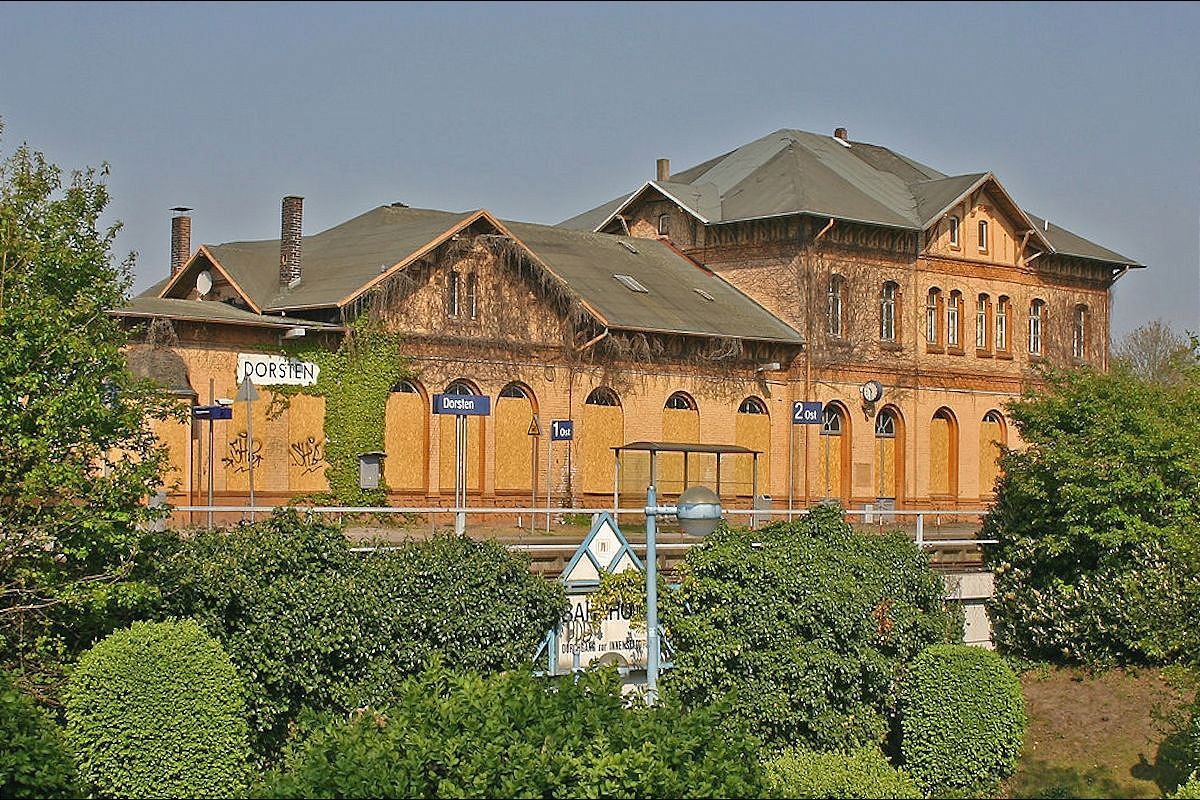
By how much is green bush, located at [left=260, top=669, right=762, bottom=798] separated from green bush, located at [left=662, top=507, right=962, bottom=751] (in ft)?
17.5

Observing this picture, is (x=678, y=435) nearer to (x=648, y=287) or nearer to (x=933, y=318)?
(x=648, y=287)

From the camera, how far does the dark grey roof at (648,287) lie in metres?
40.0

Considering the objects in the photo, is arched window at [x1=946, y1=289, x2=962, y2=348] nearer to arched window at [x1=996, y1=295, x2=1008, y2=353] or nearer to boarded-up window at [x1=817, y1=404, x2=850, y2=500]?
arched window at [x1=996, y1=295, x2=1008, y2=353]

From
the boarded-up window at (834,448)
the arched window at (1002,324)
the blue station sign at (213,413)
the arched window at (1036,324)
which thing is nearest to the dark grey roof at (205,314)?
the blue station sign at (213,413)

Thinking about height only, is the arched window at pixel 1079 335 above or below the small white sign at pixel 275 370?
above

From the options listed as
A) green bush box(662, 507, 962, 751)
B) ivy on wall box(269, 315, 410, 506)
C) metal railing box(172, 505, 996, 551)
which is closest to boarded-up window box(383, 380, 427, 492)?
ivy on wall box(269, 315, 410, 506)

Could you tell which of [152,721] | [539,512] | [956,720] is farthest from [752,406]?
[152,721]

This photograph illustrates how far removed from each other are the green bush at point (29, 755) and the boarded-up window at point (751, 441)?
88.9ft

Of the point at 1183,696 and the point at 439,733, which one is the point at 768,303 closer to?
the point at 1183,696

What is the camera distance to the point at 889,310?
4619 cm

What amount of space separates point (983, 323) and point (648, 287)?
10882 mm

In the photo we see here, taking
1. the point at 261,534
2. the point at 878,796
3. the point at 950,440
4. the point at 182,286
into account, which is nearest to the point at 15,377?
the point at 261,534

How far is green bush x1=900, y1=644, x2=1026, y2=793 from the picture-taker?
72.4 ft

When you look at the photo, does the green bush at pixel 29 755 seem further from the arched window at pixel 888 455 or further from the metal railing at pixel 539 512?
the arched window at pixel 888 455
